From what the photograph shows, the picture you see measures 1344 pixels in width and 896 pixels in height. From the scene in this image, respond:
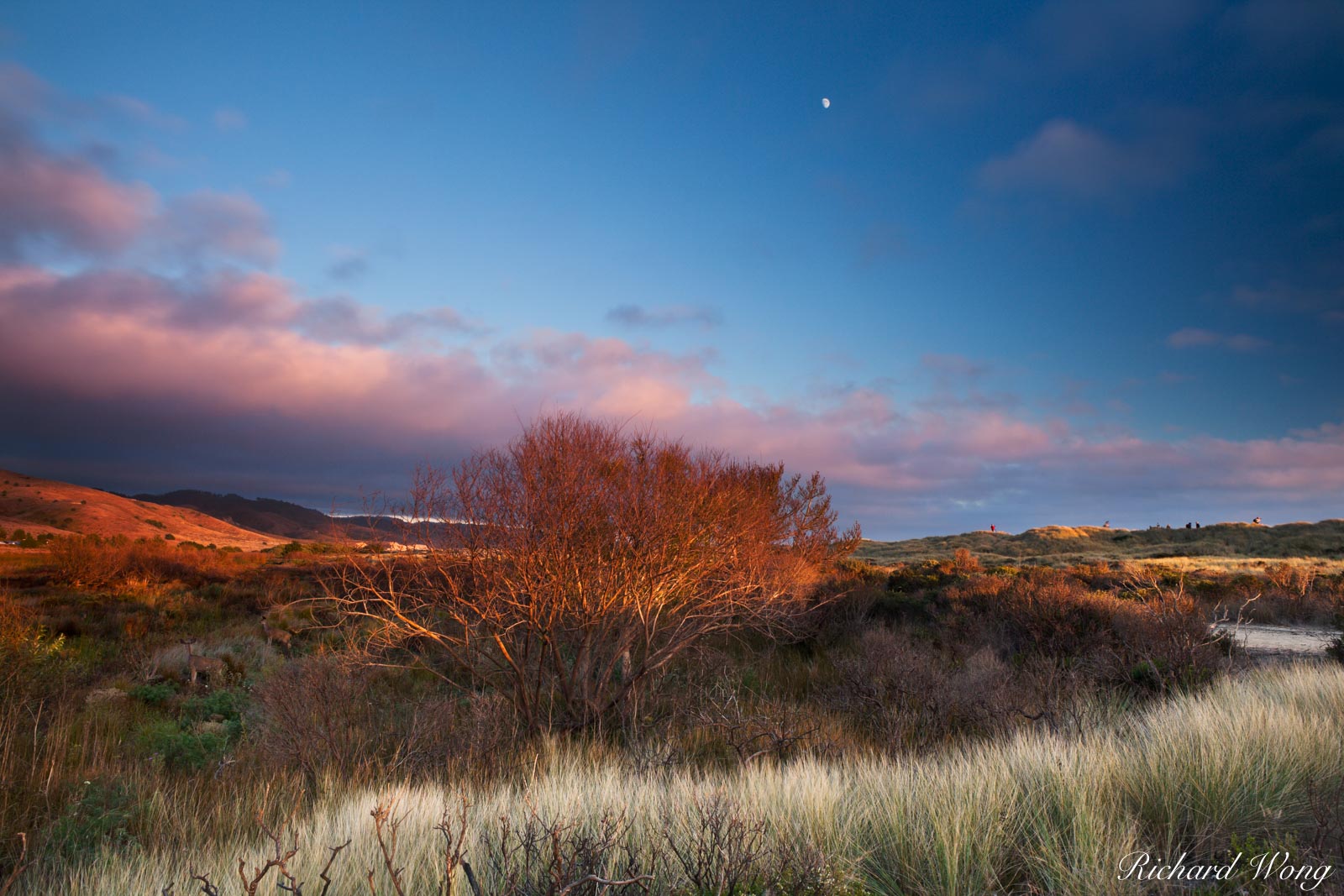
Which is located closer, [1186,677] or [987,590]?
[1186,677]

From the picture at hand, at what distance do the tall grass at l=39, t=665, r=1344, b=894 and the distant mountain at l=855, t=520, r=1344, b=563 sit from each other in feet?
138

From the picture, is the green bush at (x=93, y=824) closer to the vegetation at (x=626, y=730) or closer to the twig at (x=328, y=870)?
the vegetation at (x=626, y=730)

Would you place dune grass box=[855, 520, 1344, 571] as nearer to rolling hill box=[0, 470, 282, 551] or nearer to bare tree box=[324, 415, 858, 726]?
bare tree box=[324, 415, 858, 726]

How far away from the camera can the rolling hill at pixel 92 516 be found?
142 ft

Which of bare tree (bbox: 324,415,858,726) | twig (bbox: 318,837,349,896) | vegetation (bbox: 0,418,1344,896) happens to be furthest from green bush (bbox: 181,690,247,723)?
twig (bbox: 318,837,349,896)

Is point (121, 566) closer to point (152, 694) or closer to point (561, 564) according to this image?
point (152, 694)

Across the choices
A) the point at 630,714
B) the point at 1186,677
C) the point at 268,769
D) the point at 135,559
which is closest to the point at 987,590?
the point at 1186,677

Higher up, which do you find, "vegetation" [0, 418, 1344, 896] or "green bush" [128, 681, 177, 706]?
"vegetation" [0, 418, 1344, 896]

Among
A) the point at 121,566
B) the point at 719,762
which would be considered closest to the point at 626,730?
the point at 719,762

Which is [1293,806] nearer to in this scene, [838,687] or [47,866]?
[838,687]

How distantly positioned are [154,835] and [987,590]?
15.9 metres

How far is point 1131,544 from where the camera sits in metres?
55.4

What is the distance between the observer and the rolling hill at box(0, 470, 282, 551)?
43250mm

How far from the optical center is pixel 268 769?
20.7 ft
